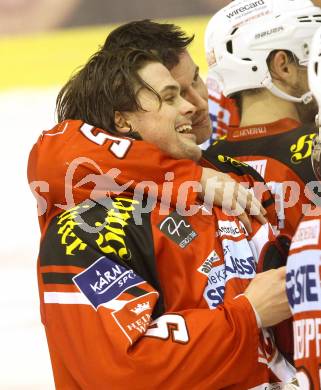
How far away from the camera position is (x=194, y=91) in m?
2.93

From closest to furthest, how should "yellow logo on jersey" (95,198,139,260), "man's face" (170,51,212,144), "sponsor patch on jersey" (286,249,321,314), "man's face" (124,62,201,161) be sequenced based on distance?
"sponsor patch on jersey" (286,249,321,314)
"yellow logo on jersey" (95,198,139,260)
"man's face" (124,62,201,161)
"man's face" (170,51,212,144)

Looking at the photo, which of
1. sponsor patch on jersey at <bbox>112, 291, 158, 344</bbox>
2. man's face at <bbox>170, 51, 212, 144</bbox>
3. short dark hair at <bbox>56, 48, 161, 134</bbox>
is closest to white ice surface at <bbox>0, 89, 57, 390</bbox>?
man's face at <bbox>170, 51, 212, 144</bbox>

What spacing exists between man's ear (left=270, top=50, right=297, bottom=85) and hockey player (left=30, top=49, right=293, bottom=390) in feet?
1.69

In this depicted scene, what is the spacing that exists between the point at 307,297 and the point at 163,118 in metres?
0.87

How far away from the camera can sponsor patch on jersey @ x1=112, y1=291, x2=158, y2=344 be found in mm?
2207

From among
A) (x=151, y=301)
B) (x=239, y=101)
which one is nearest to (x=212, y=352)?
(x=151, y=301)

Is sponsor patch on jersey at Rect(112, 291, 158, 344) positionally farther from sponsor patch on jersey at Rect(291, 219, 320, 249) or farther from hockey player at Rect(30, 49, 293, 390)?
sponsor patch on jersey at Rect(291, 219, 320, 249)

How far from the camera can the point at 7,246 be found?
15.7ft

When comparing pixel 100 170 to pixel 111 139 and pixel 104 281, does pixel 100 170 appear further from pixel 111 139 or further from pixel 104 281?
pixel 104 281

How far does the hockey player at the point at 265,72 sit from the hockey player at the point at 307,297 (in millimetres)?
900

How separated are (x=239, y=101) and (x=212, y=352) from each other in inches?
42.4

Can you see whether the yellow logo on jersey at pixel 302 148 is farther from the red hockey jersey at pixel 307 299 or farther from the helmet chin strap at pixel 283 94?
the red hockey jersey at pixel 307 299

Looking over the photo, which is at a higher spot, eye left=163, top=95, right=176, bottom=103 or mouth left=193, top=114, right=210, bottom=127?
eye left=163, top=95, right=176, bottom=103

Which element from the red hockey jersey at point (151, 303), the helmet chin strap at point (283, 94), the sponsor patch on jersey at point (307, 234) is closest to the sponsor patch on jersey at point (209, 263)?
the red hockey jersey at point (151, 303)
